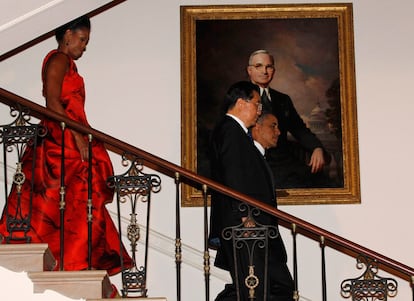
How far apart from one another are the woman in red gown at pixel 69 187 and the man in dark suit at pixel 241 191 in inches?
32.6

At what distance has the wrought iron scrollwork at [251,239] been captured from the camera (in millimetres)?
6660

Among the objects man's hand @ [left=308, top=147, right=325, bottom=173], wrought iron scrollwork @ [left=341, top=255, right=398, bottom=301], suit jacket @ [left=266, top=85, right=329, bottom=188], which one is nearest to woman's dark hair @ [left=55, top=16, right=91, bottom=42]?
suit jacket @ [left=266, top=85, right=329, bottom=188]

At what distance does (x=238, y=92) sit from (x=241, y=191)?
41.9 inches

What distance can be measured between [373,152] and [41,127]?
326cm

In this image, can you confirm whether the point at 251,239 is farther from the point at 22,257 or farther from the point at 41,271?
the point at 22,257

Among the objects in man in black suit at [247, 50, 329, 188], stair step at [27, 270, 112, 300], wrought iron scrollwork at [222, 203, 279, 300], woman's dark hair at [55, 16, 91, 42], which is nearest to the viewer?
stair step at [27, 270, 112, 300]

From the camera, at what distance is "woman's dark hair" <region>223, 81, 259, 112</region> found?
8.05m

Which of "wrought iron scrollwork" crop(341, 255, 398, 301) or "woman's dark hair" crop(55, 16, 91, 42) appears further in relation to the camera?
"woman's dark hair" crop(55, 16, 91, 42)

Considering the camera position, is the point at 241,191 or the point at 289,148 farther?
the point at 289,148

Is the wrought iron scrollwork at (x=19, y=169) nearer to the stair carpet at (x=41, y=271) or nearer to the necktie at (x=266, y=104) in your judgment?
the stair carpet at (x=41, y=271)

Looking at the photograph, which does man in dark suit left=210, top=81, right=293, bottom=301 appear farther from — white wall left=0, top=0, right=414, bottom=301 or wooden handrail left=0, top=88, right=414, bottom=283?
white wall left=0, top=0, right=414, bottom=301

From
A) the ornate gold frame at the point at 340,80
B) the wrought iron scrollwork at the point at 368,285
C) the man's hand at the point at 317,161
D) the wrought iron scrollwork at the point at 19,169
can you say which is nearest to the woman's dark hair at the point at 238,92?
the ornate gold frame at the point at 340,80

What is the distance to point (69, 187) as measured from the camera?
7457mm

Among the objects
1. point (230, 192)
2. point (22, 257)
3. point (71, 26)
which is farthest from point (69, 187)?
point (71, 26)
